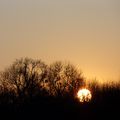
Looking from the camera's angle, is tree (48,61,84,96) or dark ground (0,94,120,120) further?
tree (48,61,84,96)

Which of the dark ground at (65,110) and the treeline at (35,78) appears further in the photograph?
the treeline at (35,78)

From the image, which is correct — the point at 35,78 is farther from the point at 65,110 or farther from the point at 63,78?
the point at 65,110

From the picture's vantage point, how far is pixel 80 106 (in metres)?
46.4

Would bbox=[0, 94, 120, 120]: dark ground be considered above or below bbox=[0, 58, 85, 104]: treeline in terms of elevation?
below

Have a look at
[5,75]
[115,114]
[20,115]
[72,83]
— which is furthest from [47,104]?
[5,75]

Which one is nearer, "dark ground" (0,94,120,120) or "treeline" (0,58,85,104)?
"dark ground" (0,94,120,120)

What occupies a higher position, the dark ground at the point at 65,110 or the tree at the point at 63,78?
the tree at the point at 63,78

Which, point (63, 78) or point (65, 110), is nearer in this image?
point (65, 110)

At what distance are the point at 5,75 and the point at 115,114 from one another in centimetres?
6472

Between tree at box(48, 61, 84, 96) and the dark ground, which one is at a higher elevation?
tree at box(48, 61, 84, 96)

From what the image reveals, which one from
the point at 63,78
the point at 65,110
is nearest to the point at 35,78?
the point at 63,78

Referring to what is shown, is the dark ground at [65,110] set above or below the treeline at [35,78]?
below

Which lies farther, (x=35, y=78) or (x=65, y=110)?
(x=35, y=78)

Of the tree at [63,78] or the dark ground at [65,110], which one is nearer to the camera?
the dark ground at [65,110]
